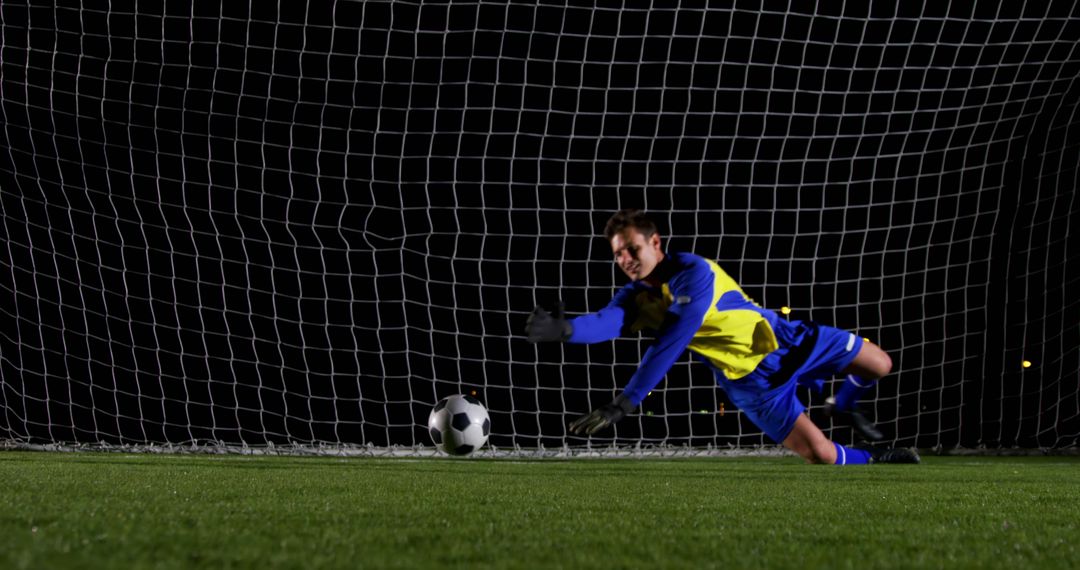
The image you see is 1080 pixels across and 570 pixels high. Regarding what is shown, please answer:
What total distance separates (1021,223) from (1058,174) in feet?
2.14

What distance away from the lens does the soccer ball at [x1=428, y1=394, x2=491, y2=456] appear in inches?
267

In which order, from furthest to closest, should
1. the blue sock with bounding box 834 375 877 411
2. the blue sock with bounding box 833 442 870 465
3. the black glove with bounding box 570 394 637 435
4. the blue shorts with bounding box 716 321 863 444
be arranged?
the blue sock with bounding box 833 442 870 465
the blue sock with bounding box 834 375 877 411
the blue shorts with bounding box 716 321 863 444
the black glove with bounding box 570 394 637 435

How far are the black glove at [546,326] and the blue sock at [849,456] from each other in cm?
326

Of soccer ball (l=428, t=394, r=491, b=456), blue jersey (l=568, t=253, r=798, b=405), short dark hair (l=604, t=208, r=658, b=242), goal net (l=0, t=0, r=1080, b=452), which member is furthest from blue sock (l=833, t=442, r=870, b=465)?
short dark hair (l=604, t=208, r=658, b=242)

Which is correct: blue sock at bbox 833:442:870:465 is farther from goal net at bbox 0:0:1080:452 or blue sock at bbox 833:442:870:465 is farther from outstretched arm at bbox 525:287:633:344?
outstretched arm at bbox 525:287:633:344

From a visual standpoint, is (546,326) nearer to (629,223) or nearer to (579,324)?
(579,324)

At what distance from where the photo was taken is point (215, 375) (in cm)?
1950

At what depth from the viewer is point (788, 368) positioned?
5191mm

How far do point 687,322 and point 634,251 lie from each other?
1.44 ft

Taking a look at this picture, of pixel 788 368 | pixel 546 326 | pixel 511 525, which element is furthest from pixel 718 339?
pixel 511 525

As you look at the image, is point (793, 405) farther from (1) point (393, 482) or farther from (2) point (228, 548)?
(2) point (228, 548)

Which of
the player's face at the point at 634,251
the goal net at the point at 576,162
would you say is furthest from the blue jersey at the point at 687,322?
the goal net at the point at 576,162

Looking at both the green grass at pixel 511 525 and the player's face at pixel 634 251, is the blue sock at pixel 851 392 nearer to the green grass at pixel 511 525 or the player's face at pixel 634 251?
the green grass at pixel 511 525

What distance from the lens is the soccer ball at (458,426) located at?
679 centimetres
